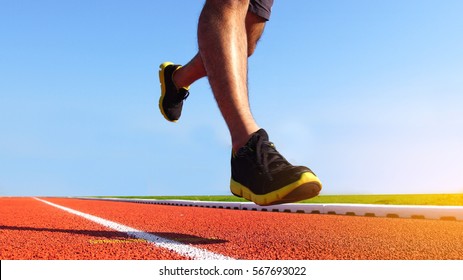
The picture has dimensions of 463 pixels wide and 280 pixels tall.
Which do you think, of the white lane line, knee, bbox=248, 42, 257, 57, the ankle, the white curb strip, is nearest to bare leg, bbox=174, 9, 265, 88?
knee, bbox=248, 42, 257, 57

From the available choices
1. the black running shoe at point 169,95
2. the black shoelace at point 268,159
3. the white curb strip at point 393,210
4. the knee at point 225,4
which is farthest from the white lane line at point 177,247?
the white curb strip at point 393,210

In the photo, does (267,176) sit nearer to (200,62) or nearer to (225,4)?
(225,4)

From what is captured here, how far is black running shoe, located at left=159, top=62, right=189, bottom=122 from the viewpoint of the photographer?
467cm

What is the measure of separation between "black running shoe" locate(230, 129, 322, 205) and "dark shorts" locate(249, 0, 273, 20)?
102 cm

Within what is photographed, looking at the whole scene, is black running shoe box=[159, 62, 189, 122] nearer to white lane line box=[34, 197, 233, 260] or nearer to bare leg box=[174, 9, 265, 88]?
bare leg box=[174, 9, 265, 88]

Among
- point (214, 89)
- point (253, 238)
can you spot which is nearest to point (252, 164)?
point (214, 89)

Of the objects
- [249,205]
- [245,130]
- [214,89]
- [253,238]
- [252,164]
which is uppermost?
[214,89]

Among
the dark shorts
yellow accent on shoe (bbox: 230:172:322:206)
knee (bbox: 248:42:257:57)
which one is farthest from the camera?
knee (bbox: 248:42:257:57)

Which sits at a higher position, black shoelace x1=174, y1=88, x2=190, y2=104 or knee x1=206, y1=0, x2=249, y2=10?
knee x1=206, y1=0, x2=249, y2=10

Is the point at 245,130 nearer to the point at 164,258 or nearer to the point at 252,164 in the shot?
the point at 252,164

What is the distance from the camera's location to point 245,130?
2963 millimetres

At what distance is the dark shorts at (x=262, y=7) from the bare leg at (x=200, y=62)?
1.6 inches

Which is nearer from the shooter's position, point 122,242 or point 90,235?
point 122,242

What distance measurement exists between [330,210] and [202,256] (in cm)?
611
